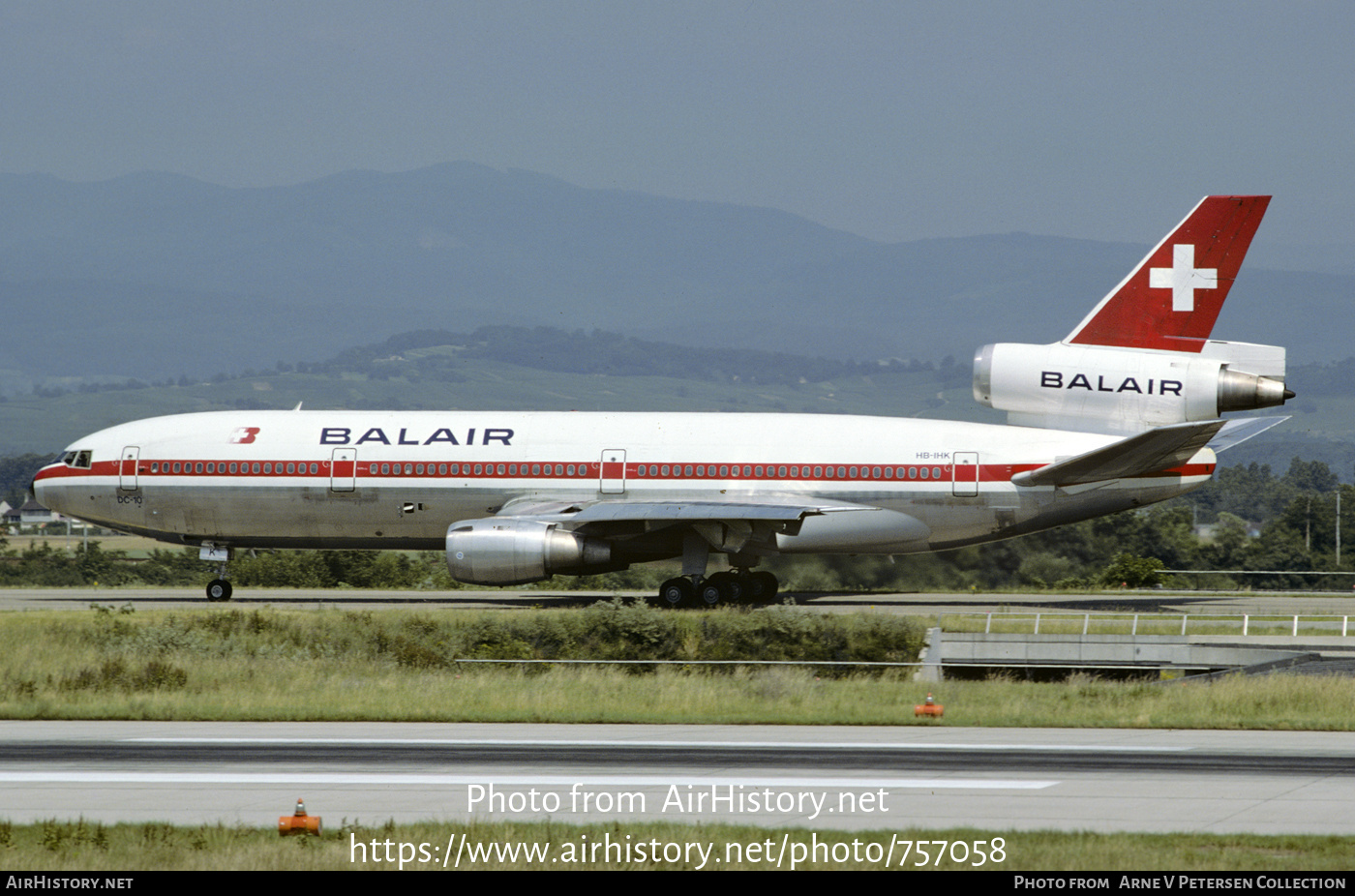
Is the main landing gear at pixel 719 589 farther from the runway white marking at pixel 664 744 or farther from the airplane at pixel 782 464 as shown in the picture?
the runway white marking at pixel 664 744

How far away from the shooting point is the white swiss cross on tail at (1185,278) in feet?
110

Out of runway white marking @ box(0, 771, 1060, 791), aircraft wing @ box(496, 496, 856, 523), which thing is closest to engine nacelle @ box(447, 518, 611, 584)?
aircraft wing @ box(496, 496, 856, 523)

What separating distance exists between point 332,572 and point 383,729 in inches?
1252

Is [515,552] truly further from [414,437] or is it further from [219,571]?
[219,571]

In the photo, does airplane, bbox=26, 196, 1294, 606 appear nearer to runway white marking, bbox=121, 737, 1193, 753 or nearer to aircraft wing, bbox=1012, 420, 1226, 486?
aircraft wing, bbox=1012, 420, 1226, 486

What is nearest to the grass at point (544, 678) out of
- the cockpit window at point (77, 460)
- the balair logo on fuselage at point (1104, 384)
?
the cockpit window at point (77, 460)

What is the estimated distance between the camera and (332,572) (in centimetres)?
4966

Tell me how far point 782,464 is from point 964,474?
4.30m

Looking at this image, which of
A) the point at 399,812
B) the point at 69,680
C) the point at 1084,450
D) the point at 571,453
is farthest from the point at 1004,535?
the point at 399,812

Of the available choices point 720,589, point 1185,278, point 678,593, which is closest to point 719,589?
point 720,589

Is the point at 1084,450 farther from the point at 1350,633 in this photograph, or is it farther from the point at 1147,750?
the point at 1147,750

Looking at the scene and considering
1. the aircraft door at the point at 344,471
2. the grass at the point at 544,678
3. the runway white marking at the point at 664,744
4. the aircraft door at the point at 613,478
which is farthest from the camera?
the aircraft door at the point at 344,471

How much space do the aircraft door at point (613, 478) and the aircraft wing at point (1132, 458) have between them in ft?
30.4

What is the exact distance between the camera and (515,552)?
3134 cm
